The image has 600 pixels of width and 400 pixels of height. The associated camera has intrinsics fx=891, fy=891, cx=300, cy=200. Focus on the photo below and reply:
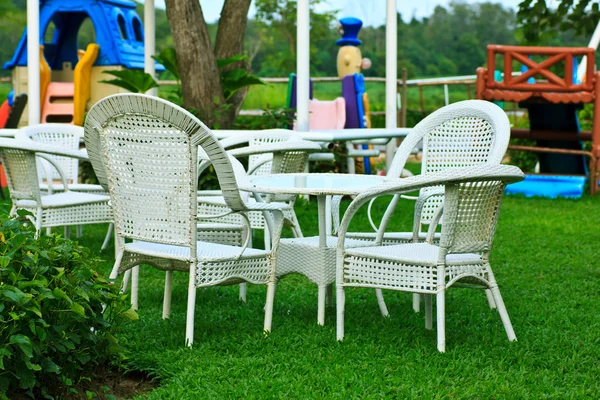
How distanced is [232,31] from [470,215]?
18.3ft

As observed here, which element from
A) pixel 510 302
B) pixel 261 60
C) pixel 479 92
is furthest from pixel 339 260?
pixel 261 60

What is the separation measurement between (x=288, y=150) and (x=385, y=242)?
0.72 m

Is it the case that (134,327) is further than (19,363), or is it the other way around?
(134,327)

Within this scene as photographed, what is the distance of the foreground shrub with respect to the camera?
2701 mm

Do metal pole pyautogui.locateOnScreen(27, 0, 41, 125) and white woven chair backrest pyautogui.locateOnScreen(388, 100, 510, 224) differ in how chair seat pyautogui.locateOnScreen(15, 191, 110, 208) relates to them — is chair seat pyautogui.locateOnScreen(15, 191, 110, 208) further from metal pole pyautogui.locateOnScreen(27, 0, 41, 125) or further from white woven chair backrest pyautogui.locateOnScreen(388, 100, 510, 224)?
metal pole pyautogui.locateOnScreen(27, 0, 41, 125)

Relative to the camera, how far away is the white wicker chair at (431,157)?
4.12 meters

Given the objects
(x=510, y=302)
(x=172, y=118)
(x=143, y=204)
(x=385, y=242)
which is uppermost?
(x=172, y=118)

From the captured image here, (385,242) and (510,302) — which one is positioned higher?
(385,242)

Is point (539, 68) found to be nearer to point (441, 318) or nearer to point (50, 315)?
point (441, 318)

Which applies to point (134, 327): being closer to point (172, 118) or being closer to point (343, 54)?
point (172, 118)

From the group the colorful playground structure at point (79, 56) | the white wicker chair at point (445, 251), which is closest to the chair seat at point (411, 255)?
the white wicker chair at point (445, 251)

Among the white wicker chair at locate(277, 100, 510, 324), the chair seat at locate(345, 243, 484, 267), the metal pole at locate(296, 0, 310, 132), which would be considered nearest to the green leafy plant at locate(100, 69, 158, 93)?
the metal pole at locate(296, 0, 310, 132)

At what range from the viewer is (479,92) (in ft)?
33.0

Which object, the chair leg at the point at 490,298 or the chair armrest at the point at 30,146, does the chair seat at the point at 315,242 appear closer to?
the chair leg at the point at 490,298
